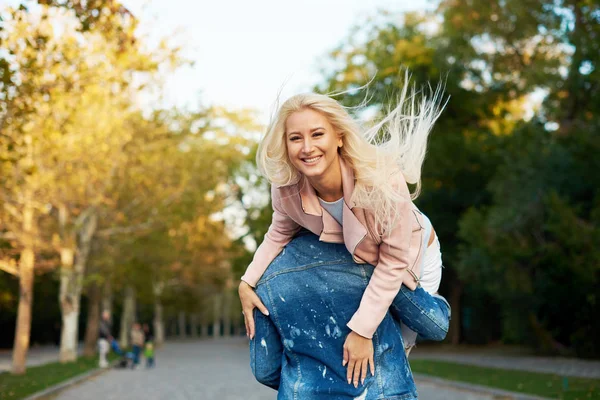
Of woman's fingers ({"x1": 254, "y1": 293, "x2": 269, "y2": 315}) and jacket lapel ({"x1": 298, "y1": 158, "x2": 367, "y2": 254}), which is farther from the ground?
jacket lapel ({"x1": 298, "y1": 158, "x2": 367, "y2": 254})

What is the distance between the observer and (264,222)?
40.4m

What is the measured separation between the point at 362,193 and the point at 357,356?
672 mm

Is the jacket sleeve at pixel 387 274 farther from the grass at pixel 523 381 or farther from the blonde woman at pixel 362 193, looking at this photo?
the grass at pixel 523 381

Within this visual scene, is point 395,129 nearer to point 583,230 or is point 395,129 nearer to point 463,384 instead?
point 463,384

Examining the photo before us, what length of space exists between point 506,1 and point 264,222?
55.1 ft

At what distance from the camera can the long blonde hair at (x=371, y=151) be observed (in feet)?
10.2

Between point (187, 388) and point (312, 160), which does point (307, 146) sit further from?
point (187, 388)

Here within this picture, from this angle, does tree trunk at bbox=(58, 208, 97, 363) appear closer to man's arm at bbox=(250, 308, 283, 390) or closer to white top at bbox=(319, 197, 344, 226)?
man's arm at bbox=(250, 308, 283, 390)

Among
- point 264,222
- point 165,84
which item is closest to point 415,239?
point 165,84

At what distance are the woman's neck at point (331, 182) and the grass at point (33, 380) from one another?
12.0 m

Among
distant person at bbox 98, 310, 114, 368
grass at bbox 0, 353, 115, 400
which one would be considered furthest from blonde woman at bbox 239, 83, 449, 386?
distant person at bbox 98, 310, 114, 368

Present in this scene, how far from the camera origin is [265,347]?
11.6 feet

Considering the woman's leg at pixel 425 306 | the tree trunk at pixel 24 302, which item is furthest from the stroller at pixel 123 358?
the woman's leg at pixel 425 306

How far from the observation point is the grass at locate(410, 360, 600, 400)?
477 inches
